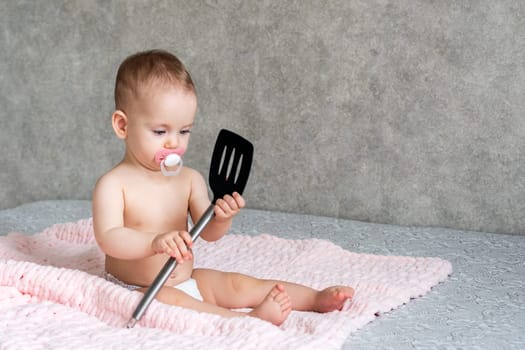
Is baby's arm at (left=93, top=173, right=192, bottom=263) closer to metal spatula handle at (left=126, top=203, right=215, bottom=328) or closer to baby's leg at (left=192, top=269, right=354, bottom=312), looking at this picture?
metal spatula handle at (left=126, top=203, right=215, bottom=328)

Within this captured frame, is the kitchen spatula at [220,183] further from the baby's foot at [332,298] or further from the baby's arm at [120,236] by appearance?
the baby's foot at [332,298]

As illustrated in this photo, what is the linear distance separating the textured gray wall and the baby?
737mm

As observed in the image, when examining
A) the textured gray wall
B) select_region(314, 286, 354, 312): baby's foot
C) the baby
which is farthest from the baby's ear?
the textured gray wall

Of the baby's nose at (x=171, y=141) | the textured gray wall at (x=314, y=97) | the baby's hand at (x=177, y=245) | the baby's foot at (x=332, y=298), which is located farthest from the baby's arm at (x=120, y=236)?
the textured gray wall at (x=314, y=97)

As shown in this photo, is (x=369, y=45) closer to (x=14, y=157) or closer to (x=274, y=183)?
(x=274, y=183)

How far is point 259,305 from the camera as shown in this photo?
1261 mm

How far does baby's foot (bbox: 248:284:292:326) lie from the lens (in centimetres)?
125

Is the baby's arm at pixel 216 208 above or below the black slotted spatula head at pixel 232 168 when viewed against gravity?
below

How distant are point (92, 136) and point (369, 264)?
3.26ft

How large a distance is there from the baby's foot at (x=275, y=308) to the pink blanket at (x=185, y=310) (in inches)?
1.2

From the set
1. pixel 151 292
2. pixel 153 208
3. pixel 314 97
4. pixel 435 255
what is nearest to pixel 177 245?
pixel 151 292

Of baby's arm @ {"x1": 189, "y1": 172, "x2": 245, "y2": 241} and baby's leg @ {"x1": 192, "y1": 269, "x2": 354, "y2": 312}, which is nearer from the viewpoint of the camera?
baby's arm @ {"x1": 189, "y1": 172, "x2": 245, "y2": 241}

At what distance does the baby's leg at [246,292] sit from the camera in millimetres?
1366

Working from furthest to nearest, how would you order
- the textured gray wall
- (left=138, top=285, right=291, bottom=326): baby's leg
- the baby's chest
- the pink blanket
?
the textured gray wall → the baby's chest → (left=138, top=285, right=291, bottom=326): baby's leg → the pink blanket
